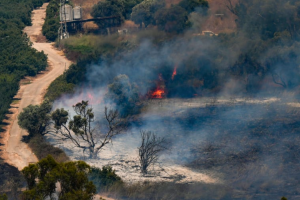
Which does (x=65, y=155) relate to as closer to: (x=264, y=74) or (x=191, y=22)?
(x=264, y=74)

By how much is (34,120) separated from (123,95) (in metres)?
12.8

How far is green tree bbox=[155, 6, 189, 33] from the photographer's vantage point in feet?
305

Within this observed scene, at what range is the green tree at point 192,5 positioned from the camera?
10015 centimetres

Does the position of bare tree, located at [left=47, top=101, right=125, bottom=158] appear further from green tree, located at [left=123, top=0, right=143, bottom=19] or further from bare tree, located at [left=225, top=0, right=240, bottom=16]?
green tree, located at [left=123, top=0, right=143, bottom=19]

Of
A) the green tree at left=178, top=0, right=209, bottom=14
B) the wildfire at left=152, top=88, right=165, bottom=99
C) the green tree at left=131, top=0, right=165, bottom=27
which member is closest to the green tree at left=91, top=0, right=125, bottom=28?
the green tree at left=131, top=0, right=165, bottom=27

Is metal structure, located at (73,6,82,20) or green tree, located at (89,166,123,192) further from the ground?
metal structure, located at (73,6,82,20)

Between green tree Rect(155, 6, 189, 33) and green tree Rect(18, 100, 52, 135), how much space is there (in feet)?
103

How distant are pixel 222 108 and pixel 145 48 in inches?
790

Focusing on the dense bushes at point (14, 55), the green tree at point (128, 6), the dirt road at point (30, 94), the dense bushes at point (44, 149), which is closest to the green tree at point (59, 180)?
the dense bushes at point (44, 149)

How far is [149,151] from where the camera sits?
6188 cm

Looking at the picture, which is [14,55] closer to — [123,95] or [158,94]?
[158,94]

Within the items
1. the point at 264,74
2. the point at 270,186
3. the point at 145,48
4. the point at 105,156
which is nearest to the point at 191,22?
the point at 145,48

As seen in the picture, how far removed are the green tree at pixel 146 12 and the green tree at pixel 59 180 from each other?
197 ft

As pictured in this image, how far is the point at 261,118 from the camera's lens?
70.7 meters
